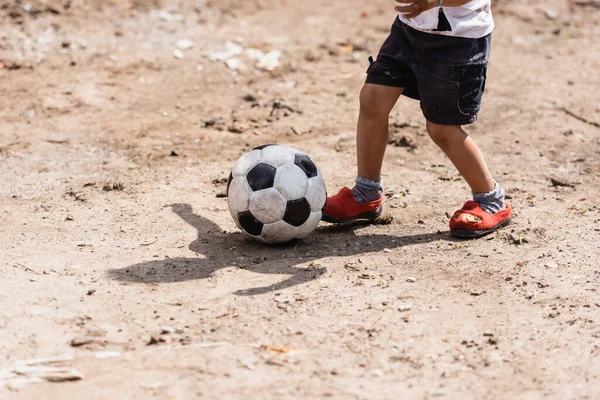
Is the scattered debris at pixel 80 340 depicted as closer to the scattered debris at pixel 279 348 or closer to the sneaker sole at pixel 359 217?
the scattered debris at pixel 279 348

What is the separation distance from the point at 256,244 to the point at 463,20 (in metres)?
1.45

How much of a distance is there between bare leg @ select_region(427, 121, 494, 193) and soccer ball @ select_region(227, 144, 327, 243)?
0.65 metres

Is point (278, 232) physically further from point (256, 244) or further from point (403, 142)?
point (403, 142)

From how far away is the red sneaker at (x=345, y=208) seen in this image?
4254 mm

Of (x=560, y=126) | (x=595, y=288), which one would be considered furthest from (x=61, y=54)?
(x=595, y=288)

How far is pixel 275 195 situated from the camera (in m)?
3.83

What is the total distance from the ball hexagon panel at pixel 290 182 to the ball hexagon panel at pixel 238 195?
0.14 meters

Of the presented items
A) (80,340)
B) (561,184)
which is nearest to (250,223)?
(80,340)

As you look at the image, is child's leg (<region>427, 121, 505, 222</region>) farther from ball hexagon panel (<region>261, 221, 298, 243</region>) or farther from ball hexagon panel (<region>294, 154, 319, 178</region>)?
ball hexagon panel (<region>261, 221, 298, 243</region>)

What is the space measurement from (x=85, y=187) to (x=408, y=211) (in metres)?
1.87

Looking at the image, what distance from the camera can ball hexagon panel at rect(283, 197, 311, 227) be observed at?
3.84m

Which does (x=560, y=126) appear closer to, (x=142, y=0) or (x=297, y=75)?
(x=297, y=75)

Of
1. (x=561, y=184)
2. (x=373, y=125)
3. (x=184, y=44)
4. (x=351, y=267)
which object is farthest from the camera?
(x=184, y=44)

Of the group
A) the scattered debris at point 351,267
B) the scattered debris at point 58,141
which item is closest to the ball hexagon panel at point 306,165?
the scattered debris at point 351,267
